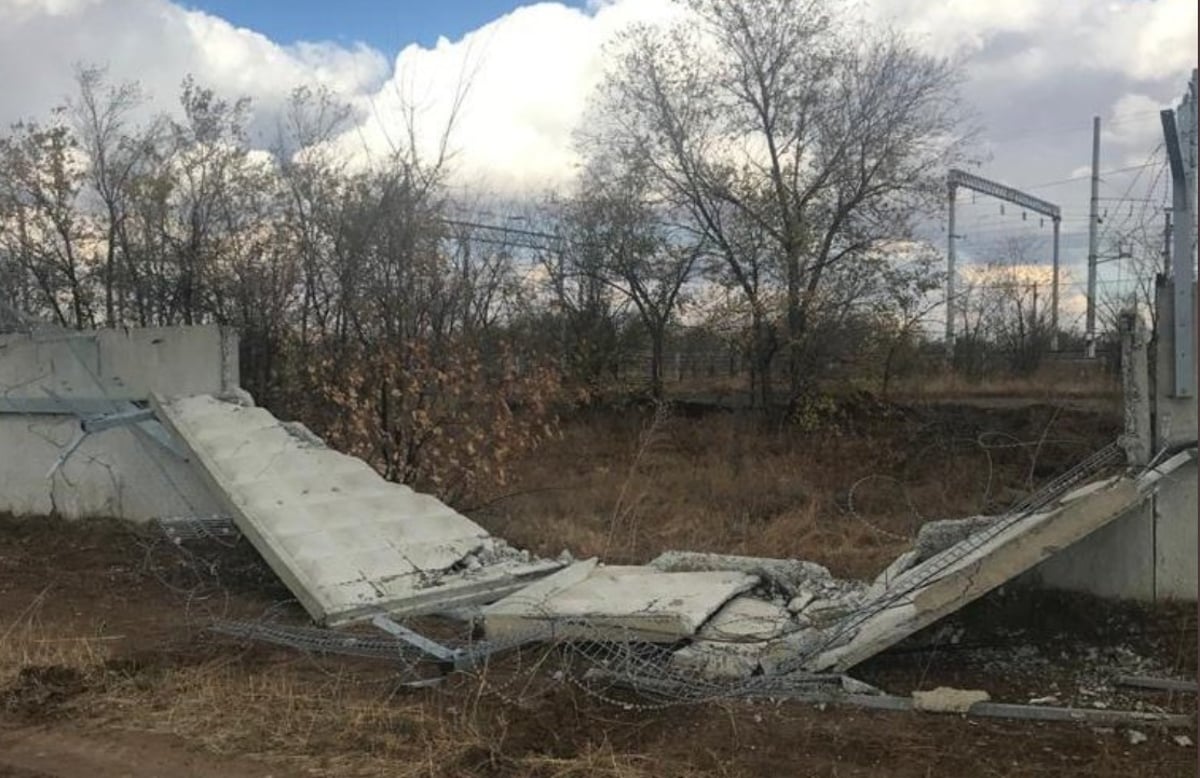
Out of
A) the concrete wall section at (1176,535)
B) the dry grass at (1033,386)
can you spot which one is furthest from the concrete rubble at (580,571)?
the dry grass at (1033,386)

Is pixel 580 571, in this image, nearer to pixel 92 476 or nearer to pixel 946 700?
pixel 946 700

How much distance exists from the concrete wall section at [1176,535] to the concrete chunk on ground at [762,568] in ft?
6.87

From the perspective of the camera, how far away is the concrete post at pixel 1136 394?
6820 millimetres

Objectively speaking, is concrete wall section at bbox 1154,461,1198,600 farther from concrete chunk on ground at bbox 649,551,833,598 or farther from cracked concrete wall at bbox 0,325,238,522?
cracked concrete wall at bbox 0,325,238,522

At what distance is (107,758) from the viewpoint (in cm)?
512

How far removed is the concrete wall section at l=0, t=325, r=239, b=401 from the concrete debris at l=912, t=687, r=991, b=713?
24.1 feet

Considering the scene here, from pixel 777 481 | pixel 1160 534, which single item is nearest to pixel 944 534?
pixel 1160 534

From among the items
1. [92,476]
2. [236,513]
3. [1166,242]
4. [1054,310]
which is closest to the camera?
[236,513]

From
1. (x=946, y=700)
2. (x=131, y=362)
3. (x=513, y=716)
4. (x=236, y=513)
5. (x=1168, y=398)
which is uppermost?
(x=131, y=362)

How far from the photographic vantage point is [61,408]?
1087 cm

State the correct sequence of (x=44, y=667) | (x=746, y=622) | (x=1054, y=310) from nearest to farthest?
(x=44, y=667) → (x=746, y=622) → (x=1054, y=310)

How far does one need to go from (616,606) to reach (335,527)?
2.74 m

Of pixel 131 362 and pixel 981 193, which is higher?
pixel 981 193

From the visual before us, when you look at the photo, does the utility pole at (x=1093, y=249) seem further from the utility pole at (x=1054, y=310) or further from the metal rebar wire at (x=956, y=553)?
the metal rebar wire at (x=956, y=553)
